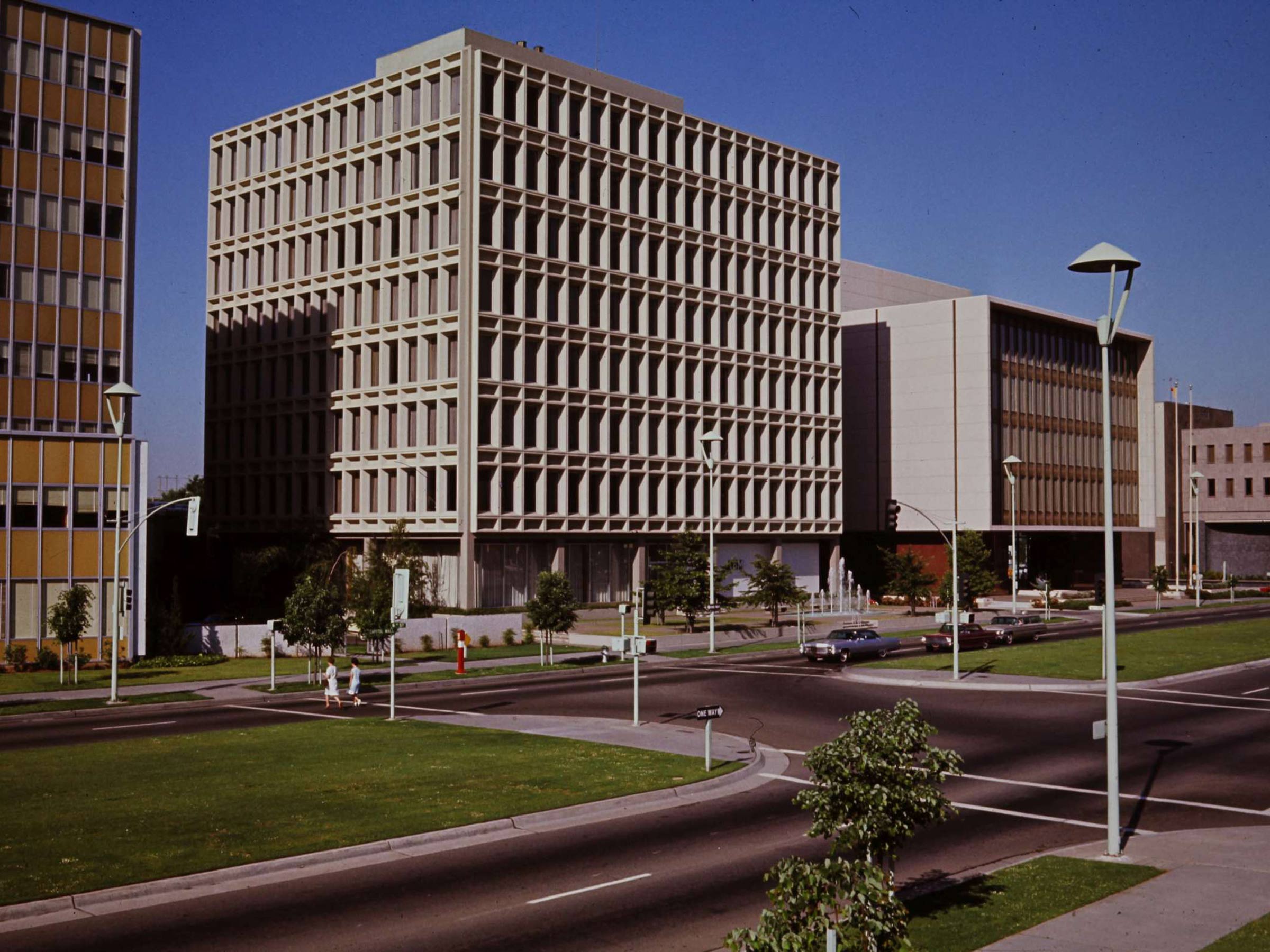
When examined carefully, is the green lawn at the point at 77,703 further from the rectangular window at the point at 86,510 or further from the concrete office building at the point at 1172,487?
the concrete office building at the point at 1172,487

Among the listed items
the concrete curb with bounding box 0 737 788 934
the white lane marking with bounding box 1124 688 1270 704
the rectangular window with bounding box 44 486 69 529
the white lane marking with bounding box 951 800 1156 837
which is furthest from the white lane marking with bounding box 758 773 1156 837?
the rectangular window with bounding box 44 486 69 529

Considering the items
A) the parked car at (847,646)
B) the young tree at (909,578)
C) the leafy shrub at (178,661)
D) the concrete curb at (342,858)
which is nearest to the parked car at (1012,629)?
the parked car at (847,646)

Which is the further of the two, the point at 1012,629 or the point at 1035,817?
the point at 1012,629

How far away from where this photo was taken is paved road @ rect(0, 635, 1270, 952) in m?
14.3

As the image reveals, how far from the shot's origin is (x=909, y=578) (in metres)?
80.9

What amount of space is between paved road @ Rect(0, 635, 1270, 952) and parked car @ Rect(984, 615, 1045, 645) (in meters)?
21.5

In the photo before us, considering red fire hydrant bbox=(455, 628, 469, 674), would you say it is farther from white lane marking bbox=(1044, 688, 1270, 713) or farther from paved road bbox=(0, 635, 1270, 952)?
white lane marking bbox=(1044, 688, 1270, 713)

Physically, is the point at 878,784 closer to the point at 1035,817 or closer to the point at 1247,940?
the point at 1247,940

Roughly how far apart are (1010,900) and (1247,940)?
2698 millimetres

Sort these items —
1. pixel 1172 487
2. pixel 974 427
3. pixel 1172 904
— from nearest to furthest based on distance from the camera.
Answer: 1. pixel 1172 904
2. pixel 974 427
3. pixel 1172 487

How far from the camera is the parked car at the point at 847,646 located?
173ft

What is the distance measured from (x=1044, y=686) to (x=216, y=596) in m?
62.1

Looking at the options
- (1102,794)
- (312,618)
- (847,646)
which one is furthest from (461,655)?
(1102,794)

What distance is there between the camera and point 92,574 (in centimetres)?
5262
